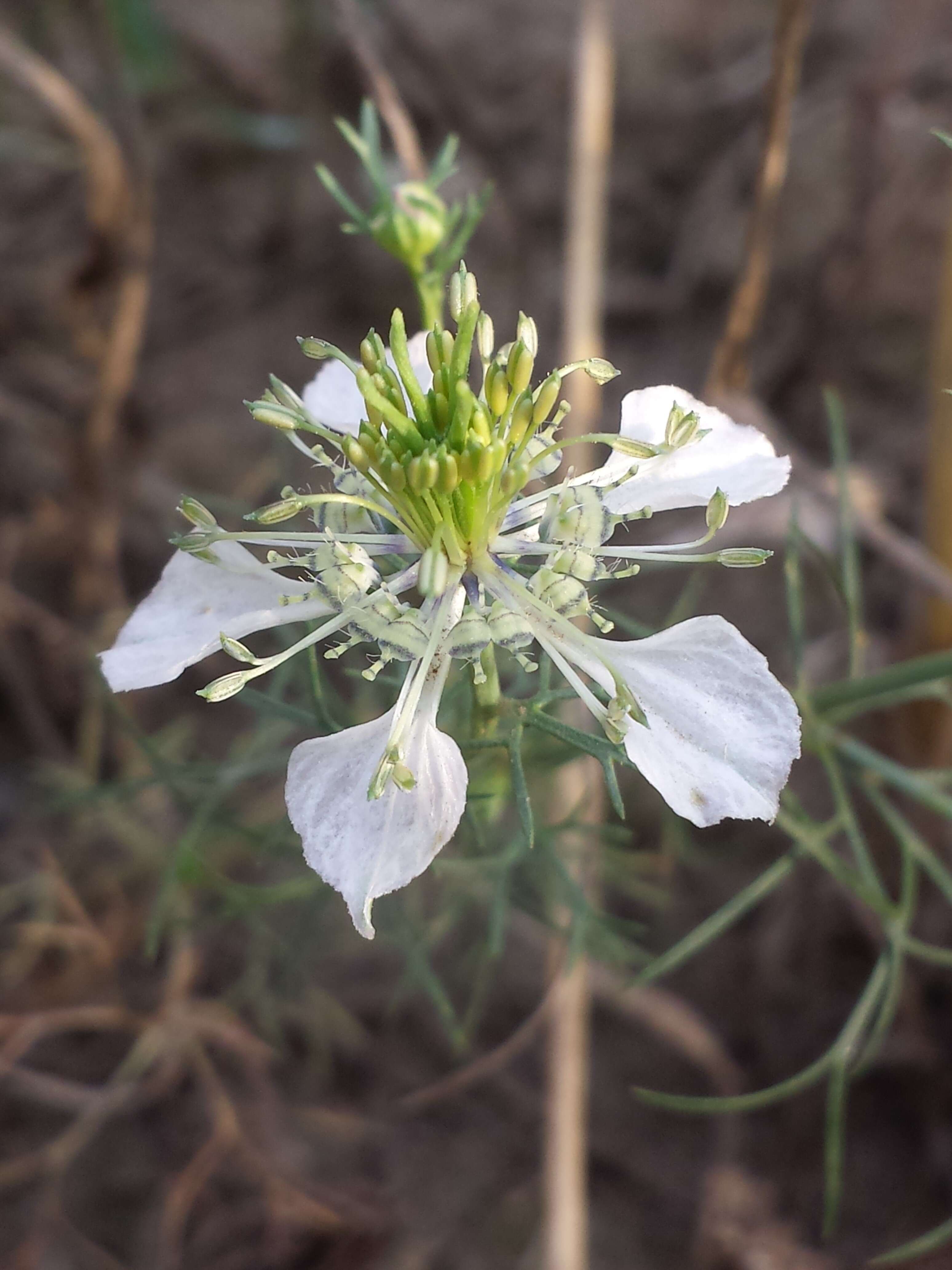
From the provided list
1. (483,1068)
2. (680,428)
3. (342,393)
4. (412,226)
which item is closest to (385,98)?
(412,226)

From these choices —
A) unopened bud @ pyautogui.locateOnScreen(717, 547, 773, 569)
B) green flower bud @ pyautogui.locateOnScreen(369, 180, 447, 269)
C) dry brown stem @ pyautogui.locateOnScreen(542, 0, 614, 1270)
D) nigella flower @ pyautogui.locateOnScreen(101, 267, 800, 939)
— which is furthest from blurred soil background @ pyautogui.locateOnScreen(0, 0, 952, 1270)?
unopened bud @ pyautogui.locateOnScreen(717, 547, 773, 569)

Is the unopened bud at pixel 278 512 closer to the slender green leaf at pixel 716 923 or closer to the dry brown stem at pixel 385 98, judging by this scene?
the slender green leaf at pixel 716 923

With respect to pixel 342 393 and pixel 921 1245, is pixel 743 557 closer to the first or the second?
pixel 342 393

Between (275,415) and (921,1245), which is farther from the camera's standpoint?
(921,1245)

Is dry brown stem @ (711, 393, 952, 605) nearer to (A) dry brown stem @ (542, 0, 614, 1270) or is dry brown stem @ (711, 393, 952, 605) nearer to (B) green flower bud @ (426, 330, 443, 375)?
(A) dry brown stem @ (542, 0, 614, 1270)

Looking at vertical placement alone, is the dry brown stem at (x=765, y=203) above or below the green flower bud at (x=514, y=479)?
above

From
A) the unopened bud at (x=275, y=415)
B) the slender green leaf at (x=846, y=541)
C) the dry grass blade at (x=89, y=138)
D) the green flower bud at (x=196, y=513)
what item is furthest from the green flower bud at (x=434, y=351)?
the dry grass blade at (x=89, y=138)
